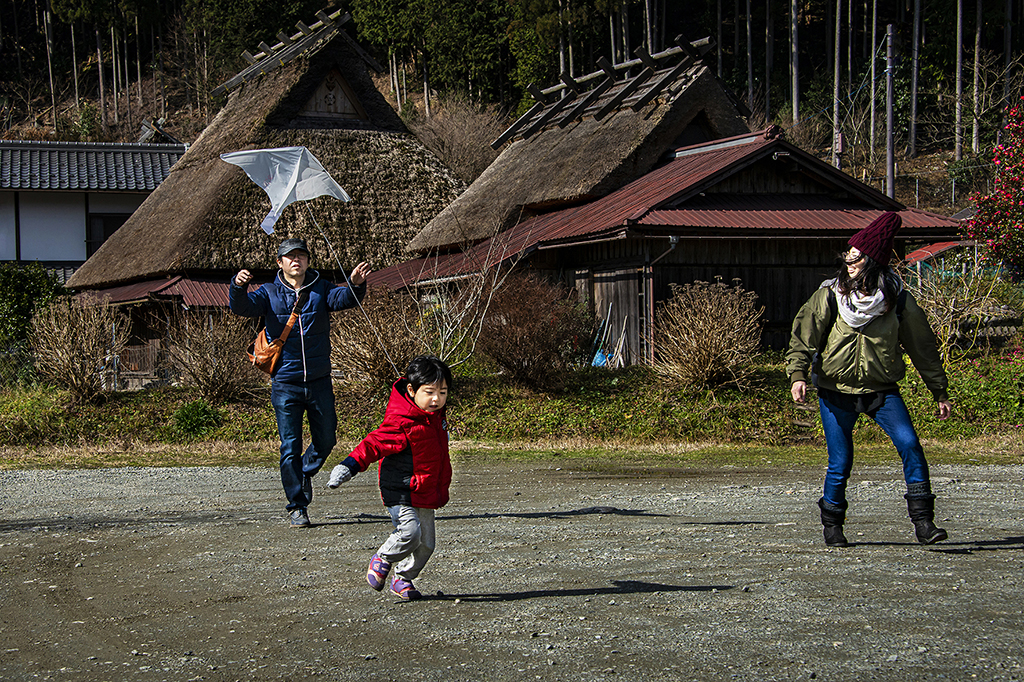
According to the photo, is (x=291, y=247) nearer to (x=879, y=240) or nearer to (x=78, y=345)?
(x=879, y=240)

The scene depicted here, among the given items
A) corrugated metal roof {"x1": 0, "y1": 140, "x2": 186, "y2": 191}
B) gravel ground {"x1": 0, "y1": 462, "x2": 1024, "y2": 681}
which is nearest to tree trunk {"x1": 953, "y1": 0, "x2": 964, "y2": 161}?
corrugated metal roof {"x1": 0, "y1": 140, "x2": 186, "y2": 191}

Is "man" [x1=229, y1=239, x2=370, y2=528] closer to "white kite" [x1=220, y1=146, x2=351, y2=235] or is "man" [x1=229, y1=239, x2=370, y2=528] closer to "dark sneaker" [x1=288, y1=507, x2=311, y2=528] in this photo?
"dark sneaker" [x1=288, y1=507, x2=311, y2=528]

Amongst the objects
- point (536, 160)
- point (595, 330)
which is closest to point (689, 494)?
point (595, 330)

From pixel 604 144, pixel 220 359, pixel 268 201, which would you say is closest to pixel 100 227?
pixel 268 201

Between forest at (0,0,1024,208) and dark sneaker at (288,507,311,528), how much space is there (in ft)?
95.1

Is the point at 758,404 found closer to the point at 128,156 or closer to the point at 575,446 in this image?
the point at 575,446

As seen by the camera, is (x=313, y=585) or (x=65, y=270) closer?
(x=313, y=585)

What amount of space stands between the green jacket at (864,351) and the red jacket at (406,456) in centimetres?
206

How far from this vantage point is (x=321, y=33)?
2500cm

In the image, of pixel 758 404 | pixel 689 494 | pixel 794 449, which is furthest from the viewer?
pixel 758 404

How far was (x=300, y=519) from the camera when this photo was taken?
6.78m

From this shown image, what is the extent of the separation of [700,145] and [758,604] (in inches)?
633

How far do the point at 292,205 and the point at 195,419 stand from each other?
901cm

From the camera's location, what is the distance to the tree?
54.2 feet
